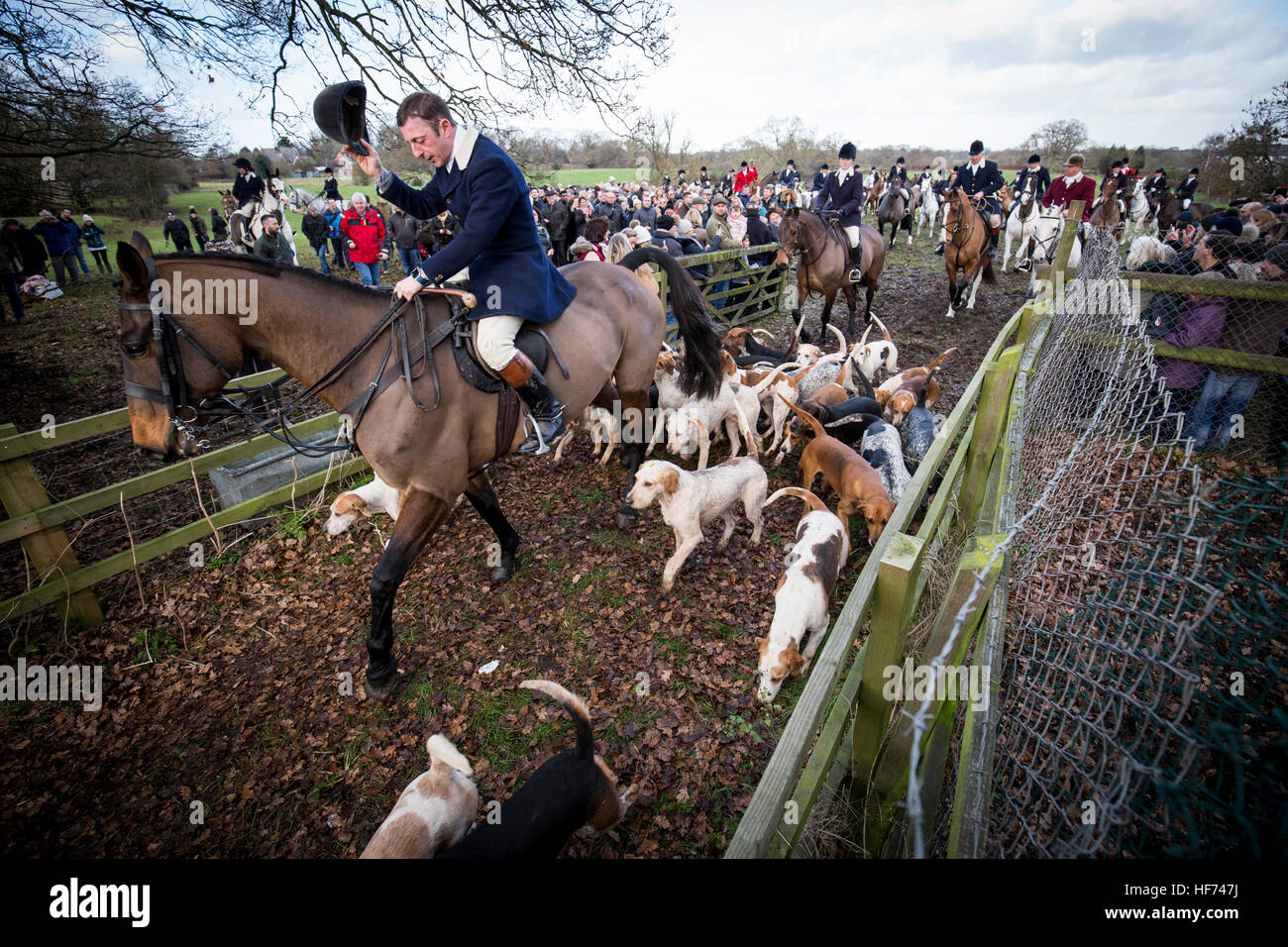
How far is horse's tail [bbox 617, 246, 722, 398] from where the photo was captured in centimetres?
568

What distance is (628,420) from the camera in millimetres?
6000

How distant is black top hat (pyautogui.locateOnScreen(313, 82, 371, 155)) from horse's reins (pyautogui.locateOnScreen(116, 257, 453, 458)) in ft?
3.61

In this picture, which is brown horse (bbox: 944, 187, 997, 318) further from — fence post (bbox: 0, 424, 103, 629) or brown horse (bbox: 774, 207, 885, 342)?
fence post (bbox: 0, 424, 103, 629)

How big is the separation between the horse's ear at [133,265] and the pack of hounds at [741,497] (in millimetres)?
2069

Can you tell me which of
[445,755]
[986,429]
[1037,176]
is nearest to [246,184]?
[445,755]

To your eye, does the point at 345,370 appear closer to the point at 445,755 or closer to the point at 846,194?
the point at 445,755

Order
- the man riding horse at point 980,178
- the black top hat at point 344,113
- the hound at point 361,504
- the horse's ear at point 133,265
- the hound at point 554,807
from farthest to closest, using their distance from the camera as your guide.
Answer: the man riding horse at point 980,178, the hound at point 361,504, the black top hat at point 344,113, the horse's ear at point 133,265, the hound at point 554,807

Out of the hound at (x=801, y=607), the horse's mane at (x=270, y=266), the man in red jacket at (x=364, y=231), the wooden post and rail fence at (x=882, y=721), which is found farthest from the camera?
the man in red jacket at (x=364, y=231)

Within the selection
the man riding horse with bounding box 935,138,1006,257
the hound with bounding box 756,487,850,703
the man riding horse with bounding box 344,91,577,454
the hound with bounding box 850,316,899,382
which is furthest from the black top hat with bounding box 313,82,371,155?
the man riding horse with bounding box 935,138,1006,257

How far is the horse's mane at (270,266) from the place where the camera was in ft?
10.7

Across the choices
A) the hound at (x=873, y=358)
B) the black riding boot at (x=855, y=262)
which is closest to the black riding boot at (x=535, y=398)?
the hound at (x=873, y=358)

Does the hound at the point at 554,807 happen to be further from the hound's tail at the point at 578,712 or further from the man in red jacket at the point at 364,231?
the man in red jacket at the point at 364,231

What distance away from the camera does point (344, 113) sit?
11.4 feet
